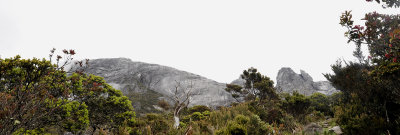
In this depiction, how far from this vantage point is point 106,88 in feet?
35.2

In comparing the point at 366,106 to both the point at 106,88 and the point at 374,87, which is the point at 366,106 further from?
the point at 106,88

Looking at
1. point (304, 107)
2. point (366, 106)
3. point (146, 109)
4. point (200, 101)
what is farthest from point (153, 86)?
point (366, 106)

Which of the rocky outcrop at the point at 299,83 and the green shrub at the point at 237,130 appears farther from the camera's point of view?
the rocky outcrop at the point at 299,83

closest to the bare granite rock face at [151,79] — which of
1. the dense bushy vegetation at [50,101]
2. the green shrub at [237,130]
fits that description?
the dense bushy vegetation at [50,101]

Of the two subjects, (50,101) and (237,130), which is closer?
(237,130)

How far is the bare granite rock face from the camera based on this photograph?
44.2 m

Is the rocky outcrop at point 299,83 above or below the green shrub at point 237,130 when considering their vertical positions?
above

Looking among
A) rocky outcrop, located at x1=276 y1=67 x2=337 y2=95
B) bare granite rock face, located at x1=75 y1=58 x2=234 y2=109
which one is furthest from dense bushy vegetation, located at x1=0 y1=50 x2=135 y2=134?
rocky outcrop, located at x1=276 y1=67 x2=337 y2=95

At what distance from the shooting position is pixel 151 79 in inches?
2399

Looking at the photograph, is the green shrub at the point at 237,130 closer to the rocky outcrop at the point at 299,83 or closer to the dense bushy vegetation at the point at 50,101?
the dense bushy vegetation at the point at 50,101

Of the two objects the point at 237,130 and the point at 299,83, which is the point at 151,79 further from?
the point at 237,130

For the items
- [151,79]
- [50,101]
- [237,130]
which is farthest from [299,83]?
[50,101]

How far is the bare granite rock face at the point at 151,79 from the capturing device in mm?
44188

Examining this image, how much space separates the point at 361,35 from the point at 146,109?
42.1m
